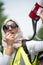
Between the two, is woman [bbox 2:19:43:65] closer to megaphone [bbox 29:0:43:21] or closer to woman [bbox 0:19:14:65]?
woman [bbox 0:19:14:65]

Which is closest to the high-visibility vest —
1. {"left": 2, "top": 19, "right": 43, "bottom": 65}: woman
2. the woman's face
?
{"left": 2, "top": 19, "right": 43, "bottom": 65}: woman

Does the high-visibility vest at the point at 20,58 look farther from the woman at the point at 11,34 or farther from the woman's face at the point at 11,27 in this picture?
the woman's face at the point at 11,27

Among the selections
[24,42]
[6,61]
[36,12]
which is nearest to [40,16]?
[36,12]

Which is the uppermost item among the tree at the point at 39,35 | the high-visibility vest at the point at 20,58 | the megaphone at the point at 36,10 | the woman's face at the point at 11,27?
the megaphone at the point at 36,10

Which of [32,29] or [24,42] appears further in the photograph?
[32,29]

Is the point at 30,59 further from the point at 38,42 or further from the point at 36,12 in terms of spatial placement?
the point at 36,12

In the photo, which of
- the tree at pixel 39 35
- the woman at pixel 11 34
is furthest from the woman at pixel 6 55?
the tree at pixel 39 35

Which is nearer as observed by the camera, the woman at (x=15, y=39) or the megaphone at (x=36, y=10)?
the woman at (x=15, y=39)

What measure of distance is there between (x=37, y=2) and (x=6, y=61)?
0.63m

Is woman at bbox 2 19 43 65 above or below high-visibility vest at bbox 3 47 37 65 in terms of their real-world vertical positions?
above

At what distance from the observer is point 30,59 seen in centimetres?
298

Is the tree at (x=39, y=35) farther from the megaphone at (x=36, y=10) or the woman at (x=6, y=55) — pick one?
the woman at (x=6, y=55)

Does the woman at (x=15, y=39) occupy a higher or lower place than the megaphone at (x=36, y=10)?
lower

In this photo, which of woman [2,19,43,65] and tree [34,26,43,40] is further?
tree [34,26,43,40]
